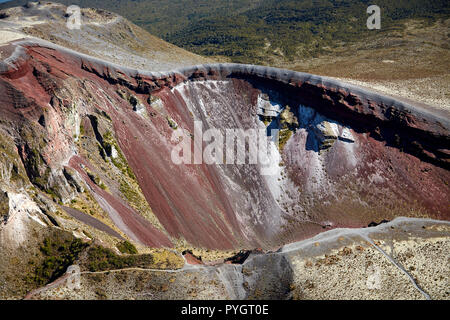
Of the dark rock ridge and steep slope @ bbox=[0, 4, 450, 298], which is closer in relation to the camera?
steep slope @ bbox=[0, 4, 450, 298]

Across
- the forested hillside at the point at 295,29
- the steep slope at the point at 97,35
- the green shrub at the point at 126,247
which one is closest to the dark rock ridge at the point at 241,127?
the green shrub at the point at 126,247

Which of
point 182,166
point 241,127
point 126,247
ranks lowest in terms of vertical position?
→ point 126,247

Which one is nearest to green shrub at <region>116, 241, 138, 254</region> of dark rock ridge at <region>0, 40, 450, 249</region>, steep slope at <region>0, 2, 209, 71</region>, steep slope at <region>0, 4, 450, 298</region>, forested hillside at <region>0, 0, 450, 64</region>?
steep slope at <region>0, 4, 450, 298</region>

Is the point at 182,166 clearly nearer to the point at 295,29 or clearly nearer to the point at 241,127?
the point at 241,127

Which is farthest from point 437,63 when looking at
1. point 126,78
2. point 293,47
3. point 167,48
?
point 293,47

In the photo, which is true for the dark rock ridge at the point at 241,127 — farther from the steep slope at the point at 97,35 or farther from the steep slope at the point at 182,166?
the steep slope at the point at 97,35

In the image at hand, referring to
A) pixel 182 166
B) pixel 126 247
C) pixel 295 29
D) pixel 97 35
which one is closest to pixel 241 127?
pixel 182 166

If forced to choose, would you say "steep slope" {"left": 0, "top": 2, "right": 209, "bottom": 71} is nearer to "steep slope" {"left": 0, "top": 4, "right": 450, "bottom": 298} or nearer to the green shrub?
"steep slope" {"left": 0, "top": 4, "right": 450, "bottom": 298}

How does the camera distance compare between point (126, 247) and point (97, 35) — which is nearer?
point (126, 247)
